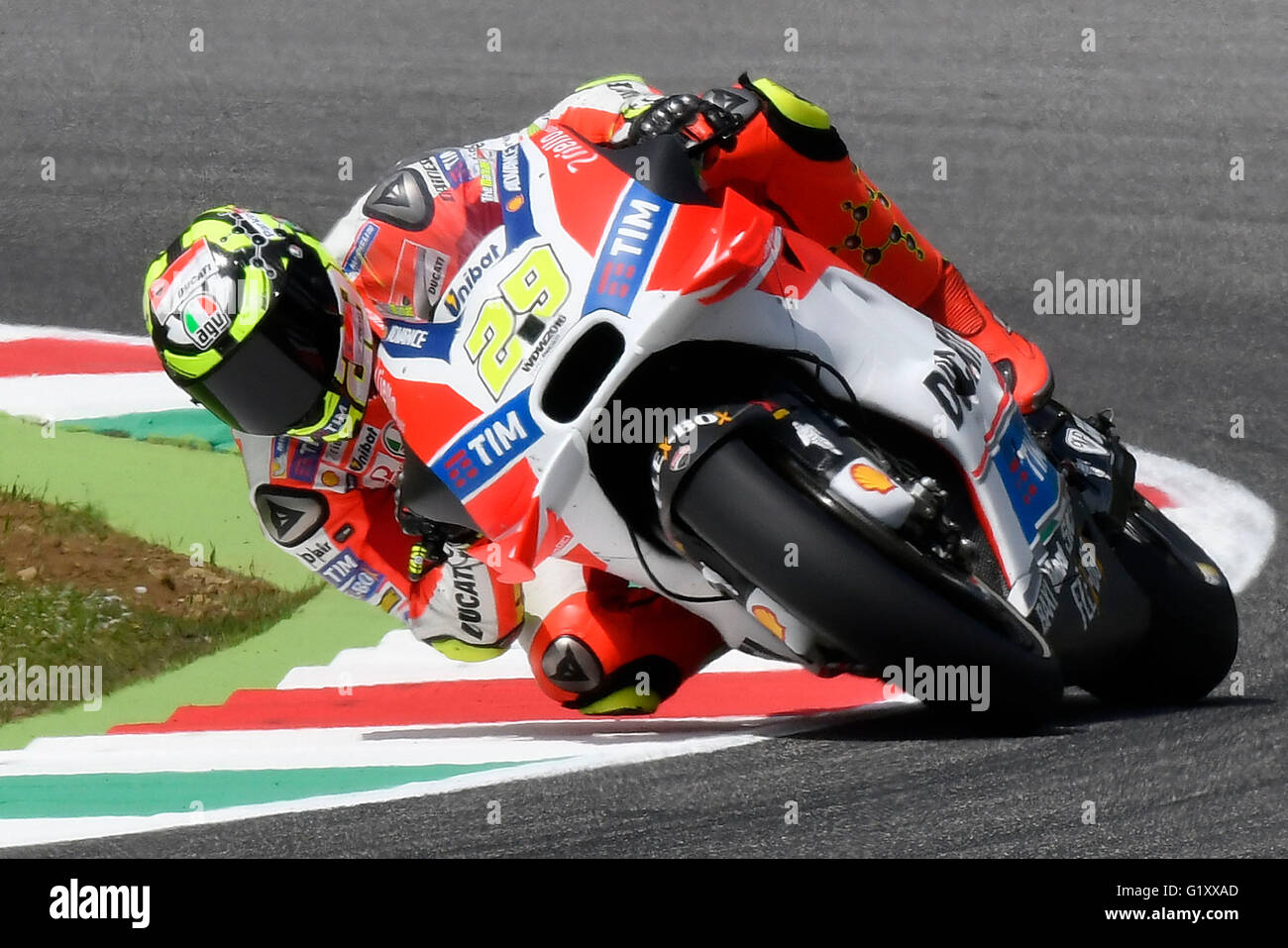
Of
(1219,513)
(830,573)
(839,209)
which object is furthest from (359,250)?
(1219,513)

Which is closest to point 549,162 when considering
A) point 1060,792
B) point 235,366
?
point 235,366

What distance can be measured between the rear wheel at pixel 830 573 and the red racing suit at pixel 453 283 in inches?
35.2

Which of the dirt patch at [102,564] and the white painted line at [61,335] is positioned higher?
the white painted line at [61,335]

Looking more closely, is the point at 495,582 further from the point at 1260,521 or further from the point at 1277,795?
the point at 1260,521

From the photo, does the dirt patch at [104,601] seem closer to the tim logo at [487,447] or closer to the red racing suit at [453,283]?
the red racing suit at [453,283]

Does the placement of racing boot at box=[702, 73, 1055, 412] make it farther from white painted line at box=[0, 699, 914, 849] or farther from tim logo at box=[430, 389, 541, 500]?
white painted line at box=[0, 699, 914, 849]

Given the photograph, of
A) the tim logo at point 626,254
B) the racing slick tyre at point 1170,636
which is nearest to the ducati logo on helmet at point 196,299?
the tim logo at point 626,254

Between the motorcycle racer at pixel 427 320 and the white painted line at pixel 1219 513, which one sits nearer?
the motorcycle racer at pixel 427 320

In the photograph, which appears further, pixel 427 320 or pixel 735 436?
pixel 427 320

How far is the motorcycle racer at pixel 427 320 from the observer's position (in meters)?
3.92

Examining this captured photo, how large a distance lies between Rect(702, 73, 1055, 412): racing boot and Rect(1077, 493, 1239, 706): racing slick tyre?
0.48 metres

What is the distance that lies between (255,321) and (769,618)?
125 cm

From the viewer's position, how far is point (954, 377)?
3895 mm

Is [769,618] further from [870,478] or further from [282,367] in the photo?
[282,367]
